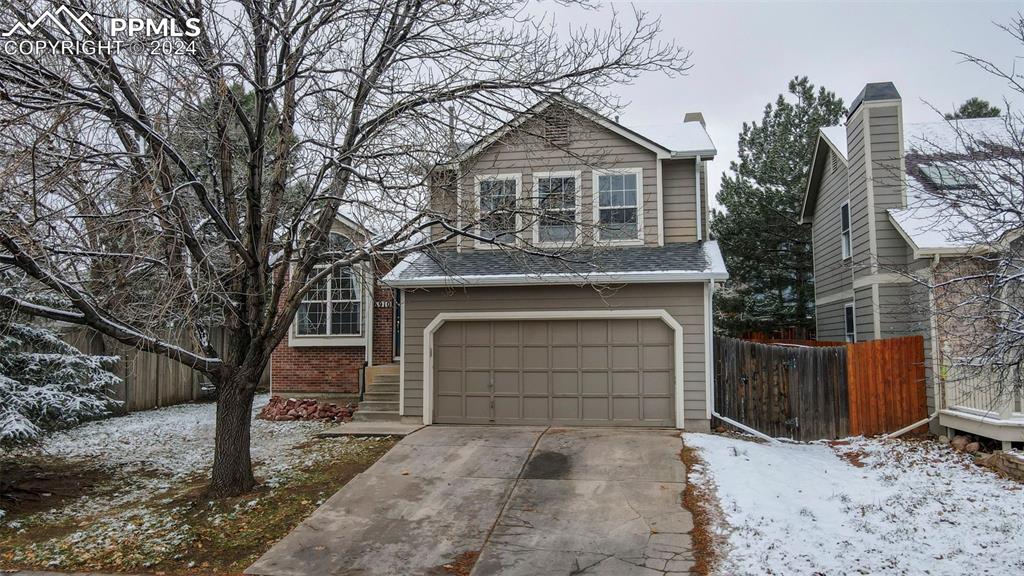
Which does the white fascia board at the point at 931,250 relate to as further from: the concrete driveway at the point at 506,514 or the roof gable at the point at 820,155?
the concrete driveway at the point at 506,514

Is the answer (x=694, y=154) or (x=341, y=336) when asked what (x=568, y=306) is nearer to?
(x=694, y=154)

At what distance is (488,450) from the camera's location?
31.0 ft

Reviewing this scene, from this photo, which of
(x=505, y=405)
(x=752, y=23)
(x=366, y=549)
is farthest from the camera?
(x=752, y=23)

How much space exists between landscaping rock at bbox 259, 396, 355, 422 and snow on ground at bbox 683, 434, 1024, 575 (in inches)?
283

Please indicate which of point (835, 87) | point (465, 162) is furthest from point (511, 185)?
point (835, 87)

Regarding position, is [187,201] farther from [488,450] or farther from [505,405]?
[505,405]

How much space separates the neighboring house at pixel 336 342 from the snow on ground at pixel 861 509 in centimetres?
721

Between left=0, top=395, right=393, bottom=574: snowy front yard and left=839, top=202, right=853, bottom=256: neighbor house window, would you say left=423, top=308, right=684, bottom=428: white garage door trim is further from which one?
left=839, top=202, right=853, bottom=256: neighbor house window

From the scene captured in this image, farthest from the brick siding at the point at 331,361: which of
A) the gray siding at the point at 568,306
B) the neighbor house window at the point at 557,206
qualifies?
the neighbor house window at the point at 557,206

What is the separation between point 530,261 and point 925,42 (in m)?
7.31

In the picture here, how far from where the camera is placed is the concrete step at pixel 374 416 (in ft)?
38.7

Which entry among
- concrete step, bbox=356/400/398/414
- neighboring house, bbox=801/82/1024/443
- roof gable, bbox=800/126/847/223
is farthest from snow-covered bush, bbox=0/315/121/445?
roof gable, bbox=800/126/847/223

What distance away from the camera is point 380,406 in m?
12.1

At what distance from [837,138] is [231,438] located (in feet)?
46.0
